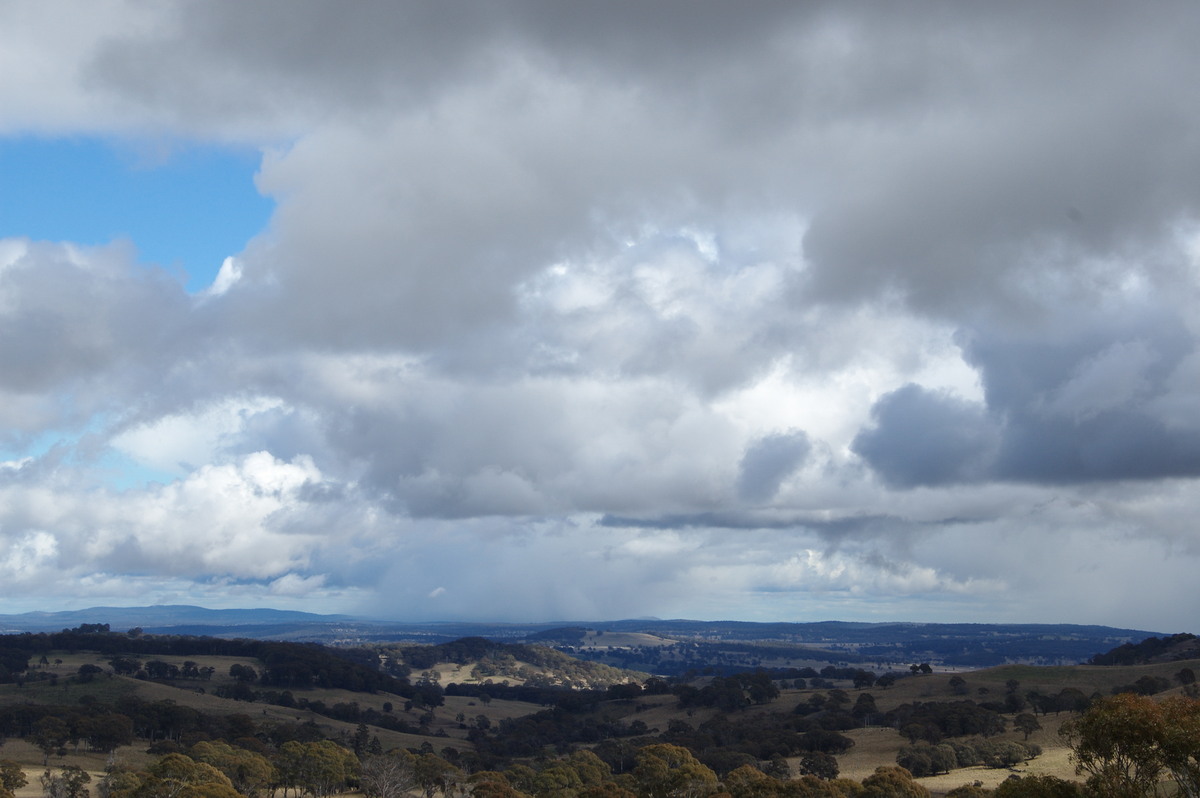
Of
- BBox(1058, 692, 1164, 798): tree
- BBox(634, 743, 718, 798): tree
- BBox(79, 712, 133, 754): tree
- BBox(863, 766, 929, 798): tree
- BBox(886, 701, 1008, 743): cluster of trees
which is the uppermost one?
BBox(1058, 692, 1164, 798): tree

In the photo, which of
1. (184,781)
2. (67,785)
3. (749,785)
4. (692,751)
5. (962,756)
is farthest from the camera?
(692,751)

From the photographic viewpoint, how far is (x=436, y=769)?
120m

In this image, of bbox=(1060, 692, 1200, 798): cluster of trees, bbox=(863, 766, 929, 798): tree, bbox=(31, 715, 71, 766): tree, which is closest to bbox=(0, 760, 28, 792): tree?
bbox=(31, 715, 71, 766): tree

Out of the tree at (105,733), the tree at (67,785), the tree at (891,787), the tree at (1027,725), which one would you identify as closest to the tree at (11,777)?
the tree at (67,785)

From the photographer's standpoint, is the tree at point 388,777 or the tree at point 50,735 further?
the tree at point 50,735

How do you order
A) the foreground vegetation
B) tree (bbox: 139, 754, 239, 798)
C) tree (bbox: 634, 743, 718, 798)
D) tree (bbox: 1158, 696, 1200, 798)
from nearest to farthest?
tree (bbox: 1158, 696, 1200, 798) → the foreground vegetation → tree (bbox: 139, 754, 239, 798) → tree (bbox: 634, 743, 718, 798)

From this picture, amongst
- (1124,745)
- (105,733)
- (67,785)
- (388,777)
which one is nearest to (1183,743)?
(1124,745)

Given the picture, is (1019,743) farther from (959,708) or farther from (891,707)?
(891,707)

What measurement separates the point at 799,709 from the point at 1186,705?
15894 cm

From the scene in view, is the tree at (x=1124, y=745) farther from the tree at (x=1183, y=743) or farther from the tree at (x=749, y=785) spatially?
the tree at (x=749, y=785)

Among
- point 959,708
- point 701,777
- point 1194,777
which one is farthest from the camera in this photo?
point 959,708

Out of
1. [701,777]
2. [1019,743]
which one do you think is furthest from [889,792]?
[1019,743]

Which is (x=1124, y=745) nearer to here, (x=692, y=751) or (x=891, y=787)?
(x=891, y=787)

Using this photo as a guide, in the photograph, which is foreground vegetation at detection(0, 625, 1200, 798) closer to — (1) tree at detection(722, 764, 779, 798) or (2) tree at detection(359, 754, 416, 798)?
(1) tree at detection(722, 764, 779, 798)
